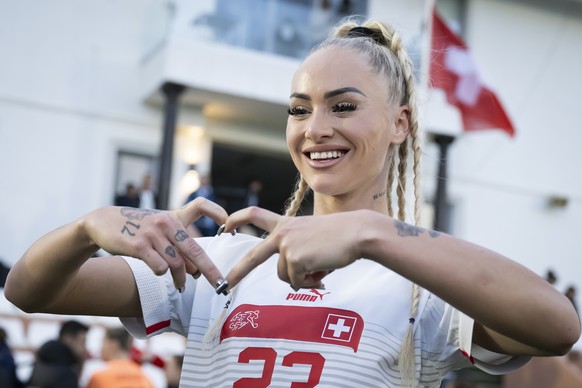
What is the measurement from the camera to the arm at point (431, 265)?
181cm

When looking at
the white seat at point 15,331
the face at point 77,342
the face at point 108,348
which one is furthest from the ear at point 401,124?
the white seat at point 15,331

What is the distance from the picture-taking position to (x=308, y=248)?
1.80 m

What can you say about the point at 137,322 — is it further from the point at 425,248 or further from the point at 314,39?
the point at 314,39

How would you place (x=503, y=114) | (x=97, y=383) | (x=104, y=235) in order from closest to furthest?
1. (x=104, y=235)
2. (x=97, y=383)
3. (x=503, y=114)

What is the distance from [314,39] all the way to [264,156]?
4.48 metres

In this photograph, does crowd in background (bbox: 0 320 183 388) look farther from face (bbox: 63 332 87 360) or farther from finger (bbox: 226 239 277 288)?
finger (bbox: 226 239 277 288)

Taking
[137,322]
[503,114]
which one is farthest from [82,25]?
[137,322]

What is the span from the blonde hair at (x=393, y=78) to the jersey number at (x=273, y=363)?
489mm

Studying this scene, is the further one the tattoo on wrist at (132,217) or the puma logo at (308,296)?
the puma logo at (308,296)

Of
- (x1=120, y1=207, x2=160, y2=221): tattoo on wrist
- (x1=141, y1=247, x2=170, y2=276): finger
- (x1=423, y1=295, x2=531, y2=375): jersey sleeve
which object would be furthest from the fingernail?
(x1=423, y1=295, x2=531, y2=375): jersey sleeve

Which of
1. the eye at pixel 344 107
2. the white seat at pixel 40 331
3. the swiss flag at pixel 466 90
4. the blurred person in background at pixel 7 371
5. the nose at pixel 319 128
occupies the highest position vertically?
the swiss flag at pixel 466 90

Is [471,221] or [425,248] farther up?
[425,248]

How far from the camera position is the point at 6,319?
9336mm

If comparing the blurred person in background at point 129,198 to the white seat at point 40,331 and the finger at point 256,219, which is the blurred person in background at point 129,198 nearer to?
the white seat at point 40,331
